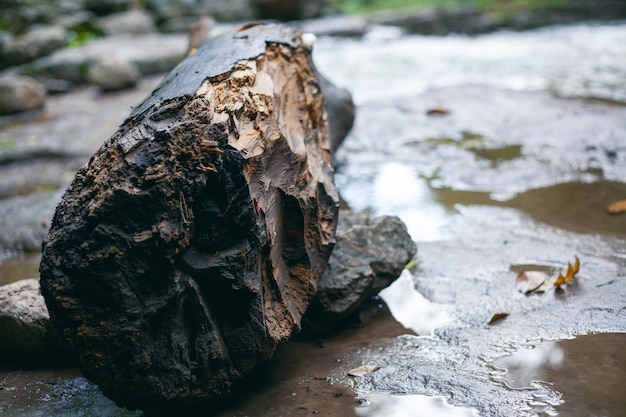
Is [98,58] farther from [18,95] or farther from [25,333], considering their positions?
[25,333]

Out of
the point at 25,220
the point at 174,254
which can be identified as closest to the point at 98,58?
the point at 25,220

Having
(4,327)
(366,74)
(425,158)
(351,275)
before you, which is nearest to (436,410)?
(351,275)

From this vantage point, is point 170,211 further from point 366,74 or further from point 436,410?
point 366,74

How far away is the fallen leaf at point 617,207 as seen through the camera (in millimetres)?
3682

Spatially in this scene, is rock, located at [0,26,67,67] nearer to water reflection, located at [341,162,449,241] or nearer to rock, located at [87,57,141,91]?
rock, located at [87,57,141,91]

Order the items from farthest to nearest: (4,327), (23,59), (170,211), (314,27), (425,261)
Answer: (314,27) → (23,59) → (425,261) → (4,327) → (170,211)

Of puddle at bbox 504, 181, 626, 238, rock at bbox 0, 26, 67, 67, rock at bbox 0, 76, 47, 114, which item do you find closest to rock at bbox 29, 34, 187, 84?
rock at bbox 0, 26, 67, 67

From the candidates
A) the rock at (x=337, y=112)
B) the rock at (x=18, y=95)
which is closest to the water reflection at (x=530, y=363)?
the rock at (x=337, y=112)

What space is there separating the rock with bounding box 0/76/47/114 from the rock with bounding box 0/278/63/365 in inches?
206

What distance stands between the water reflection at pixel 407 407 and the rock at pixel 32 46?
8.93 metres

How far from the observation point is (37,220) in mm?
4262

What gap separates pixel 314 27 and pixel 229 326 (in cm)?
1134

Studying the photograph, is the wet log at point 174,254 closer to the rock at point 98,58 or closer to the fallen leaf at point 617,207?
the fallen leaf at point 617,207

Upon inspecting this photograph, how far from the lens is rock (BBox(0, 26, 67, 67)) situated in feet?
30.5
